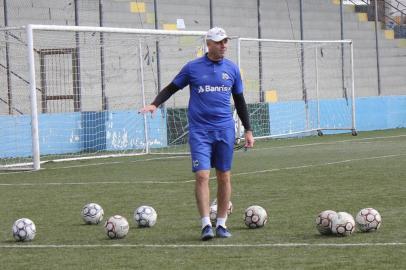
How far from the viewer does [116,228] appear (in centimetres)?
1062

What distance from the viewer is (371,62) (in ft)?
136

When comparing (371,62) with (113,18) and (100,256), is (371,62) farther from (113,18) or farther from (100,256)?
(100,256)

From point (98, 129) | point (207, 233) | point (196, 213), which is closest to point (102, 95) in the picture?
point (98, 129)

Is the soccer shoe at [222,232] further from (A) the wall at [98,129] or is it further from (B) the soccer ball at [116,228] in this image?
(A) the wall at [98,129]

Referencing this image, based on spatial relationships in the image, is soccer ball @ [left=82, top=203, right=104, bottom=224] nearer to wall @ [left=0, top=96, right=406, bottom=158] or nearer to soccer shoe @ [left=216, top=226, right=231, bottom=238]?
soccer shoe @ [left=216, top=226, right=231, bottom=238]

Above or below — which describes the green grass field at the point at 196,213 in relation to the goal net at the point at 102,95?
below

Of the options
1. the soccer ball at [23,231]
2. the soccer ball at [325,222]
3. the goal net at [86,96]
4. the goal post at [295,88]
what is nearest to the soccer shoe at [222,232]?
the soccer ball at [325,222]

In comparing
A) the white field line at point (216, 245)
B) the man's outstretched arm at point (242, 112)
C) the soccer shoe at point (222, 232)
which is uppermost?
the man's outstretched arm at point (242, 112)

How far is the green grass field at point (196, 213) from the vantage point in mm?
9086

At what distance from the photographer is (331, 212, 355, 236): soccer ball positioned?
10.2 meters

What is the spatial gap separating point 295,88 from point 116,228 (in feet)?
82.8

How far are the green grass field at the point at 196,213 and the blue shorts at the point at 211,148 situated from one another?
0.71 m

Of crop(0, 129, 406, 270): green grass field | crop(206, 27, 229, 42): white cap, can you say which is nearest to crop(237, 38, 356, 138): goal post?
crop(0, 129, 406, 270): green grass field

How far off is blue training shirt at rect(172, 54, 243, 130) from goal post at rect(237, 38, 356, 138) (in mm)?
20374
